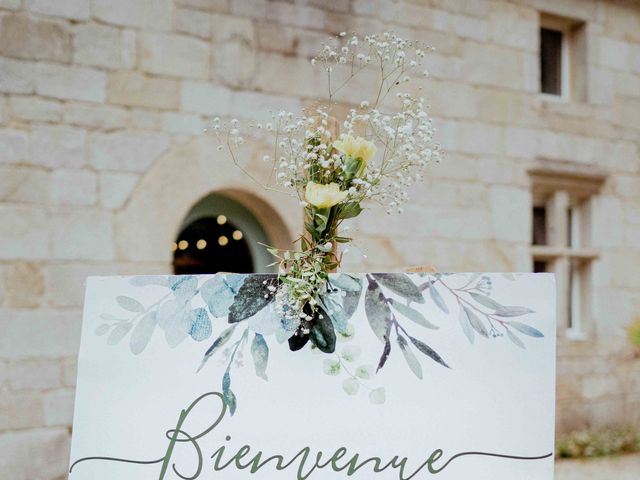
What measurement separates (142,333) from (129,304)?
89 millimetres

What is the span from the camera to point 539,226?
6477 millimetres

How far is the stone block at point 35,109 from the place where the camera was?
4.38m

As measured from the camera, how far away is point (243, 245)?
5.43 metres

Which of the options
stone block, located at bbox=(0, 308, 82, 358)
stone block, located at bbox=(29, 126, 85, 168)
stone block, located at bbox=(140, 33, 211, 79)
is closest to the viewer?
stone block, located at bbox=(0, 308, 82, 358)

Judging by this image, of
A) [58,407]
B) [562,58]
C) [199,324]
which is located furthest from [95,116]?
[562,58]

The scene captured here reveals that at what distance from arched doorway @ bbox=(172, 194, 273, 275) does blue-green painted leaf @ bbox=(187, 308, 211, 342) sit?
3.00 m

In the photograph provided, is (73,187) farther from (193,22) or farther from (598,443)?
(598,443)

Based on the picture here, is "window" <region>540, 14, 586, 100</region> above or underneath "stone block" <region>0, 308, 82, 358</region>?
above

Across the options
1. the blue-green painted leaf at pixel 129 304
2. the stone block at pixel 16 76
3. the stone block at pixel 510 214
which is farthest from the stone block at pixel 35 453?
the stone block at pixel 510 214

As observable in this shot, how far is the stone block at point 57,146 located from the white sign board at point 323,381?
238 centimetres

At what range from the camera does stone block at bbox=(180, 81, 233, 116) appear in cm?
486


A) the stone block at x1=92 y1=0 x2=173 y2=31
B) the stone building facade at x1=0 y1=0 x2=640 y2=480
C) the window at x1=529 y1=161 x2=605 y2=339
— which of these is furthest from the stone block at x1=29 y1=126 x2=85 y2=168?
the window at x1=529 y1=161 x2=605 y2=339

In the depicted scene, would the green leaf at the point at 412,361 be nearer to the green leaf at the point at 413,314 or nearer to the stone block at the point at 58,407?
the green leaf at the point at 413,314

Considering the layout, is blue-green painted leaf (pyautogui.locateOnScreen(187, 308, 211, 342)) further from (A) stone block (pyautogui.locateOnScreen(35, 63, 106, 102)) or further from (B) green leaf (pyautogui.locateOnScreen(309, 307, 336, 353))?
(A) stone block (pyautogui.locateOnScreen(35, 63, 106, 102))
